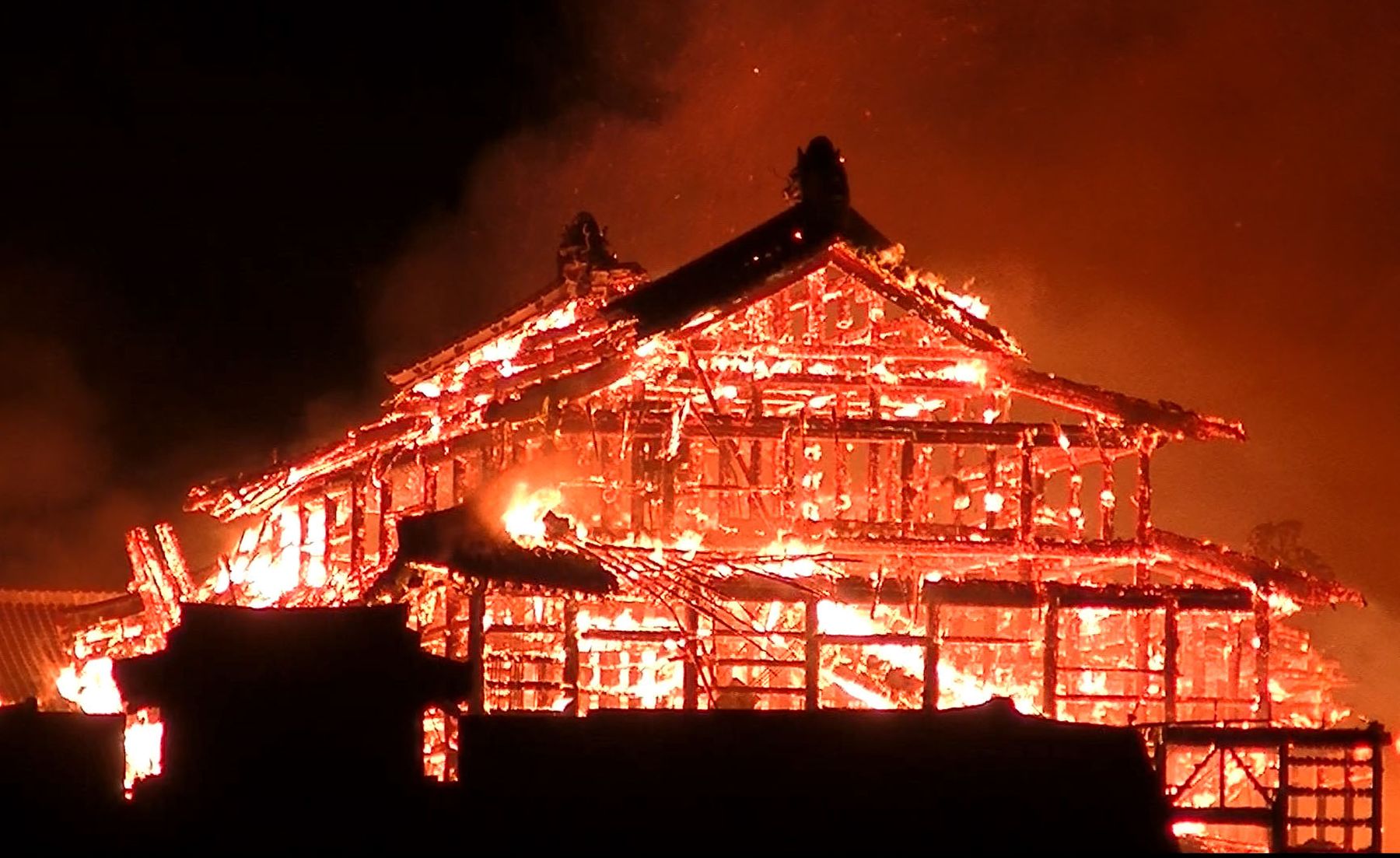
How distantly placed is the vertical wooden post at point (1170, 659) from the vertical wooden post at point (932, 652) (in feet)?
9.48

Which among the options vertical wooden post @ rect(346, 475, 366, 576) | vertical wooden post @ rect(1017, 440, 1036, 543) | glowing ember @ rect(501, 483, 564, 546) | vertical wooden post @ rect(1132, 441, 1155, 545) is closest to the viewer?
glowing ember @ rect(501, 483, 564, 546)

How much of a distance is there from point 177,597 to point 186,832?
A: 1279cm

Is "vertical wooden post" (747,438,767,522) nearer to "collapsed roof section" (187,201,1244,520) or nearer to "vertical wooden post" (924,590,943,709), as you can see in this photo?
"collapsed roof section" (187,201,1244,520)

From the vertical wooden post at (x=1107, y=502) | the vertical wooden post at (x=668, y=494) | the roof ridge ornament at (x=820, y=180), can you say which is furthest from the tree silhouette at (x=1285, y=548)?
the vertical wooden post at (x=668, y=494)

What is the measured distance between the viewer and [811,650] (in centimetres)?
2131

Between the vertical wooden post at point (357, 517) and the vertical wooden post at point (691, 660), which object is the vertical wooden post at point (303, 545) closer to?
the vertical wooden post at point (357, 517)

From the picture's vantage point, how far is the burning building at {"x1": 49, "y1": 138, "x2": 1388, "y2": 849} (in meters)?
21.3

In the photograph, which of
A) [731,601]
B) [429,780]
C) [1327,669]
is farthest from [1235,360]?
[429,780]

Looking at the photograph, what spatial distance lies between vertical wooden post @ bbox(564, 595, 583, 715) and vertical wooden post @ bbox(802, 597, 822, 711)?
8.43 feet

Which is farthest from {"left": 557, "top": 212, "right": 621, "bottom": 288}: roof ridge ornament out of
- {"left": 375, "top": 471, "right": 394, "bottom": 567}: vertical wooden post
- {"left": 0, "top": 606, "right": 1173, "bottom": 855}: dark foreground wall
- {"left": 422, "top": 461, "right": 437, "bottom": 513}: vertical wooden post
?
{"left": 0, "top": 606, "right": 1173, "bottom": 855}: dark foreground wall

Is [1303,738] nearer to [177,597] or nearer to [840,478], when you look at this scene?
[840,478]

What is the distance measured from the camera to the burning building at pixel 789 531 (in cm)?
2134

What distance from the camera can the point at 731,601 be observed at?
21.7 metres

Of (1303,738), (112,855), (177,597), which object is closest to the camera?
(112,855)
